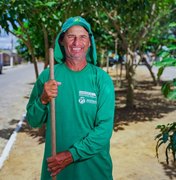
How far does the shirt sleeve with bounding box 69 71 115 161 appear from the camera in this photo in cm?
208

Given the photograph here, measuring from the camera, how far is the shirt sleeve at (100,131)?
208 cm

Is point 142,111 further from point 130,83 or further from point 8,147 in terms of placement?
point 8,147

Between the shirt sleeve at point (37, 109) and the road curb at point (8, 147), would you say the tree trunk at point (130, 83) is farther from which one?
the shirt sleeve at point (37, 109)

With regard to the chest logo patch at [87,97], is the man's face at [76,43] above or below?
above

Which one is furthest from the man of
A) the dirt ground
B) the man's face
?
the dirt ground

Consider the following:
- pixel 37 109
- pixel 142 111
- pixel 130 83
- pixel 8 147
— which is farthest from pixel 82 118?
pixel 130 83

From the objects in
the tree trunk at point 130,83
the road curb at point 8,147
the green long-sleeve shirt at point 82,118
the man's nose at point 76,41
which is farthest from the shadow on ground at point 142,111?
the man's nose at point 76,41

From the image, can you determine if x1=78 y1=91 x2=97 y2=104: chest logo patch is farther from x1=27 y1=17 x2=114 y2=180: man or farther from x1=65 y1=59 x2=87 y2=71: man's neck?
x1=65 y1=59 x2=87 y2=71: man's neck

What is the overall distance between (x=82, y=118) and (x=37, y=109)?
0.30 m

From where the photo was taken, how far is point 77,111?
2146 millimetres

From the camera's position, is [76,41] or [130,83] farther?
[130,83]

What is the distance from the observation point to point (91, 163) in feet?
7.24

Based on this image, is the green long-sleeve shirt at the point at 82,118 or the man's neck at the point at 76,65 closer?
the green long-sleeve shirt at the point at 82,118

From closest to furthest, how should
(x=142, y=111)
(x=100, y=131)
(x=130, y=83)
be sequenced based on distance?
(x=100, y=131)
(x=142, y=111)
(x=130, y=83)
